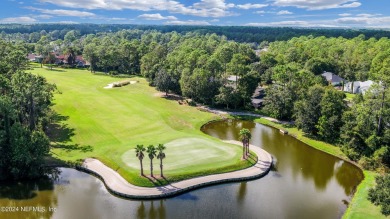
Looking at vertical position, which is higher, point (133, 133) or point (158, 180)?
point (133, 133)

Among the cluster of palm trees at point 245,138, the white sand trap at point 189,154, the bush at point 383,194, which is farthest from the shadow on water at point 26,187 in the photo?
the bush at point 383,194

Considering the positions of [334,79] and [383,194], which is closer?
[383,194]

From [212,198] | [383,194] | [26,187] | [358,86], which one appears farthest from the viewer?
[358,86]

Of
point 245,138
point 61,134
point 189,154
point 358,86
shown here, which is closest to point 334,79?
point 358,86

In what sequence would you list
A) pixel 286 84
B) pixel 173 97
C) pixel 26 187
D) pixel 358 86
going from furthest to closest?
1. pixel 358 86
2. pixel 173 97
3. pixel 286 84
4. pixel 26 187

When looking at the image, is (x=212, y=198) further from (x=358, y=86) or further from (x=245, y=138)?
(x=358, y=86)

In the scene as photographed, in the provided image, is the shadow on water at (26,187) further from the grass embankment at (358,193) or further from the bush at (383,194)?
the bush at (383,194)
